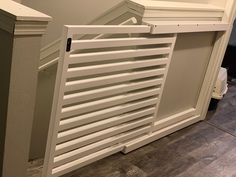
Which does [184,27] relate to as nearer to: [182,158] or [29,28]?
[182,158]

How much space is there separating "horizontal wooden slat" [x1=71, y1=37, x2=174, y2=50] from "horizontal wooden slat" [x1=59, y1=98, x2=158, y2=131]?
415mm

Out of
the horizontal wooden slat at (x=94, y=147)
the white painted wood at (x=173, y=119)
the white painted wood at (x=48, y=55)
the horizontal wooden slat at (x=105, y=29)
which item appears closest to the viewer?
the horizontal wooden slat at (x=105, y=29)

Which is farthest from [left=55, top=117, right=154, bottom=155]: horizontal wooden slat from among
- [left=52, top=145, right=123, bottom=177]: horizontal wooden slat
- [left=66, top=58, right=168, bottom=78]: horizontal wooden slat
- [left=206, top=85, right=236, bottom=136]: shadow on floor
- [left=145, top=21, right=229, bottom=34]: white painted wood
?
[left=206, top=85, right=236, bottom=136]: shadow on floor

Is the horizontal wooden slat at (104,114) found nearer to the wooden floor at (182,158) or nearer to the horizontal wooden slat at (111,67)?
the horizontal wooden slat at (111,67)

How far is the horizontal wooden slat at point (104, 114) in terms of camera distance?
1.82m

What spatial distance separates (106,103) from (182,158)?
80cm

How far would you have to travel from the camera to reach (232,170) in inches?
94.4

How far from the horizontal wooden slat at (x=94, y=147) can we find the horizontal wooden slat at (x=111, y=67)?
494 mm

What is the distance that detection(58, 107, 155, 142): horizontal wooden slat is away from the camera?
1870mm

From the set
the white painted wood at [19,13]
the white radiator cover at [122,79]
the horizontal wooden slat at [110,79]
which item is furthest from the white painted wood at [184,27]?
the white painted wood at [19,13]

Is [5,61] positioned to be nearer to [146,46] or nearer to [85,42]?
[85,42]

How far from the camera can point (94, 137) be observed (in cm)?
204

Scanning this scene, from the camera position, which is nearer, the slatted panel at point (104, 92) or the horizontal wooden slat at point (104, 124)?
the slatted panel at point (104, 92)

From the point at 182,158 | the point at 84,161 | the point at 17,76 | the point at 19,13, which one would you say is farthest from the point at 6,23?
the point at 182,158
